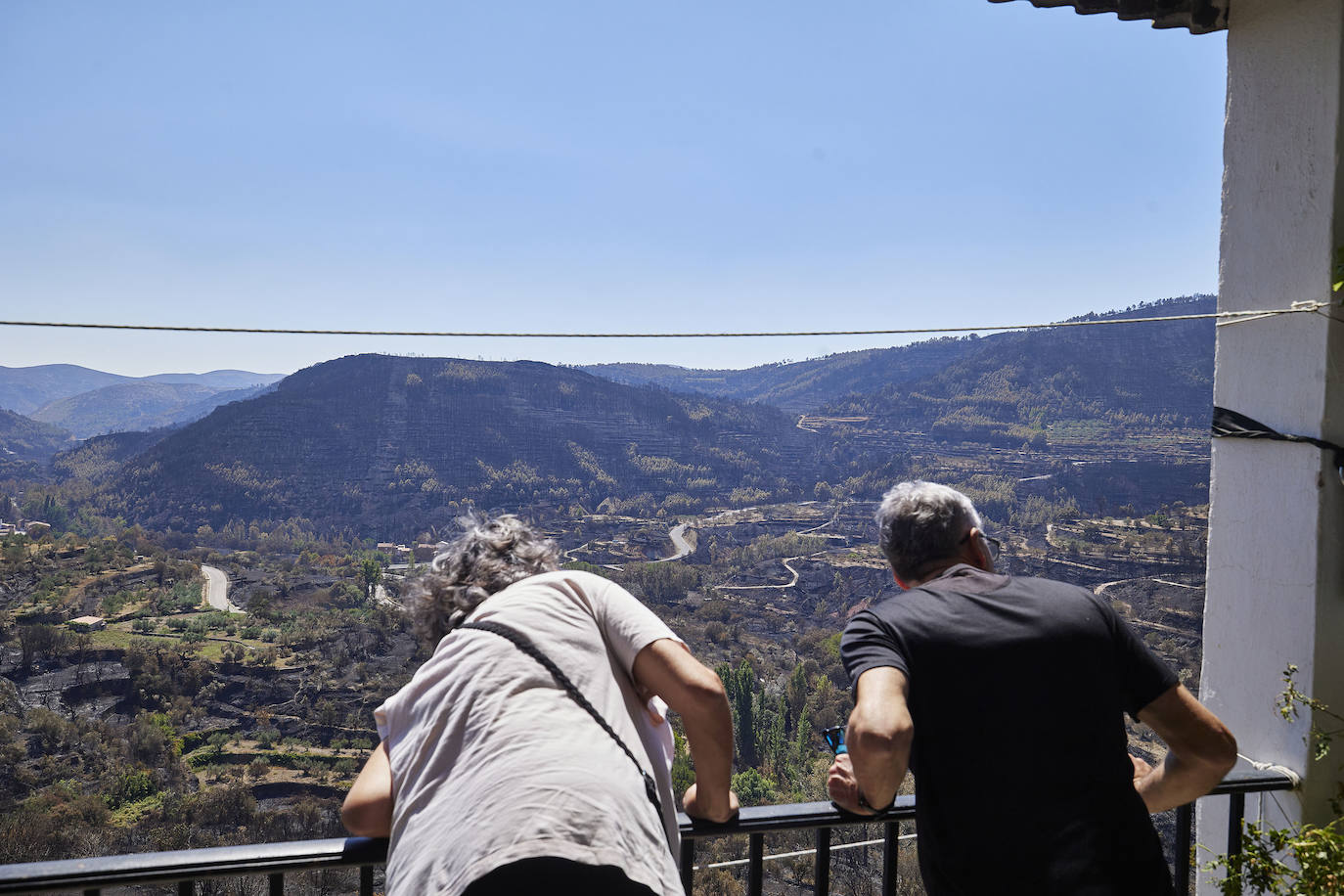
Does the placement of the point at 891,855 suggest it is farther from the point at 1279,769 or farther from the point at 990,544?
the point at 1279,769

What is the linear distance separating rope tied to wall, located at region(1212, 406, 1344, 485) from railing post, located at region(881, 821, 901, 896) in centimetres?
108

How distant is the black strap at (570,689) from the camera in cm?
79

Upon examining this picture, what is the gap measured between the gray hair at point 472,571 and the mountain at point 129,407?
13850 cm

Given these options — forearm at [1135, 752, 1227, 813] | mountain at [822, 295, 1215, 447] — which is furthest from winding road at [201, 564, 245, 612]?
mountain at [822, 295, 1215, 447]

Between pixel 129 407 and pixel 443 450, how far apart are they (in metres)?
96.2

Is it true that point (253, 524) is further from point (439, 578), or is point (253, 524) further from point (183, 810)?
point (439, 578)

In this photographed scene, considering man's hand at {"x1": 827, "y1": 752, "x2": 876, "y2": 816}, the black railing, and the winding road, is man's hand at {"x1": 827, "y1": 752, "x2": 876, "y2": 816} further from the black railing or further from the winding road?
the winding road

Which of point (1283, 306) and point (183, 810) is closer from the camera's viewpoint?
point (1283, 306)

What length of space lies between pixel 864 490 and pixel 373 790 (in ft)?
227

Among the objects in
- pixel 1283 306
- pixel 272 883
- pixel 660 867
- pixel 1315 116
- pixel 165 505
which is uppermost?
pixel 1315 116

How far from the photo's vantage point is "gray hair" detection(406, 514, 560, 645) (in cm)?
99

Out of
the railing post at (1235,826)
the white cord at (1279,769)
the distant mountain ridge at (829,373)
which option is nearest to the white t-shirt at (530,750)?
the railing post at (1235,826)

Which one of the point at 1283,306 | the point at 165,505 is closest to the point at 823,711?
the point at 1283,306

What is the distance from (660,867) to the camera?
0.73 meters
